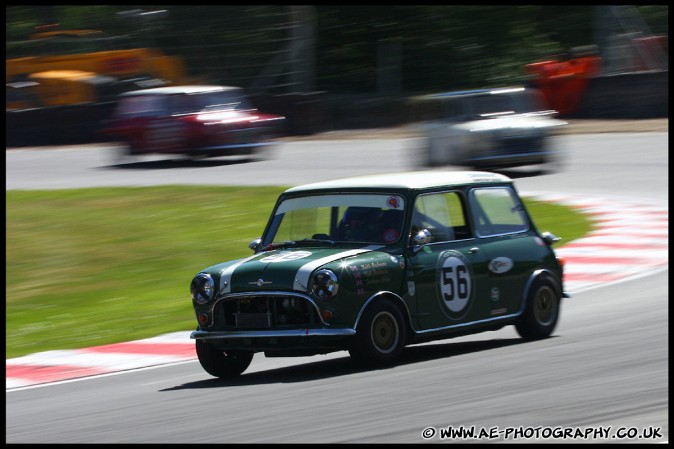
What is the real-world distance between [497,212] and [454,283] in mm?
1001

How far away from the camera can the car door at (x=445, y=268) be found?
849cm

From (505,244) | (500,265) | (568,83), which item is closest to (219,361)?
(500,265)

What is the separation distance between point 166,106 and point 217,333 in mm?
18190

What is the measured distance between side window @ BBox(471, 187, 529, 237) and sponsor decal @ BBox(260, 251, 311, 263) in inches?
57.6

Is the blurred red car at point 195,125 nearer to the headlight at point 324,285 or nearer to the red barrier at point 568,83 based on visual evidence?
the red barrier at point 568,83

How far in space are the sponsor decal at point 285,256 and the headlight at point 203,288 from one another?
381 mm

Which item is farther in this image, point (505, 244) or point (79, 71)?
point (79, 71)

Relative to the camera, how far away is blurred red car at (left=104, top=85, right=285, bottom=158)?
83.5 ft

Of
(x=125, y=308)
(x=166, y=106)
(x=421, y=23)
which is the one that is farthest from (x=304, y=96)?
(x=125, y=308)

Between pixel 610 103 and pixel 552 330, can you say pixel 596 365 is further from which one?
pixel 610 103

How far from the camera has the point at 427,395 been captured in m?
7.11

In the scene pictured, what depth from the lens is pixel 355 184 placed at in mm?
8930

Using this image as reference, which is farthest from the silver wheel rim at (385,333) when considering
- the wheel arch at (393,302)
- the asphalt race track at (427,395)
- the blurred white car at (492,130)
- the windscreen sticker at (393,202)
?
the blurred white car at (492,130)

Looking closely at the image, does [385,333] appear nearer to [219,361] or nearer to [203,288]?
[219,361]
